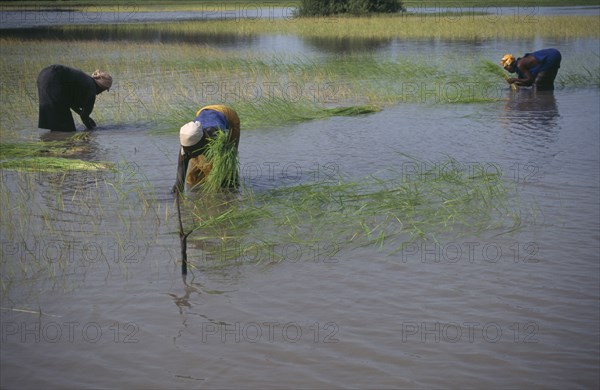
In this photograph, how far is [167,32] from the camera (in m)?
28.2

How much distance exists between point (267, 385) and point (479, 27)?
25271mm

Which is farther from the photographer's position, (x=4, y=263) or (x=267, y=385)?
(x=4, y=263)

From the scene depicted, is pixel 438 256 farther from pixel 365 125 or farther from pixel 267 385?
pixel 365 125

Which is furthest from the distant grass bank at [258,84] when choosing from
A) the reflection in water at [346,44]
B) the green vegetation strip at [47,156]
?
the reflection in water at [346,44]

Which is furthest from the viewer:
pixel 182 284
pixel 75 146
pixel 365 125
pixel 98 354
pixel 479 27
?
pixel 479 27

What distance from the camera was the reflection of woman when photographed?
12.7 meters

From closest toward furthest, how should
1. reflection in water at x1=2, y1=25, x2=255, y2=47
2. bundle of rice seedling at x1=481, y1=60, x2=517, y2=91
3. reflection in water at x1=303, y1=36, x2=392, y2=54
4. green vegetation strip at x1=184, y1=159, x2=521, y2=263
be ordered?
green vegetation strip at x1=184, y1=159, x2=521, y2=263
bundle of rice seedling at x1=481, y1=60, x2=517, y2=91
reflection in water at x1=303, y1=36, x2=392, y2=54
reflection in water at x1=2, y1=25, x2=255, y2=47

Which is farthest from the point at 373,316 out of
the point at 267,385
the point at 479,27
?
the point at 479,27

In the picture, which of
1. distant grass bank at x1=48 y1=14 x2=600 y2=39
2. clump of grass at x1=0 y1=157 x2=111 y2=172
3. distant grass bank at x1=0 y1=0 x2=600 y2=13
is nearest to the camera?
clump of grass at x1=0 y1=157 x2=111 y2=172

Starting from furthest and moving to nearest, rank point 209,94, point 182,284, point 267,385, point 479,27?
1. point 479,27
2. point 209,94
3. point 182,284
4. point 267,385

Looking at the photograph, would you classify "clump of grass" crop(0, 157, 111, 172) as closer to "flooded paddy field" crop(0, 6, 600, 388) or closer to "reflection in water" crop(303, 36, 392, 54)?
"flooded paddy field" crop(0, 6, 600, 388)

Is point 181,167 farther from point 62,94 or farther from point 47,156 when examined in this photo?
point 62,94

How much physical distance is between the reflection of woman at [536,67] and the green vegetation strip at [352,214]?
225 inches

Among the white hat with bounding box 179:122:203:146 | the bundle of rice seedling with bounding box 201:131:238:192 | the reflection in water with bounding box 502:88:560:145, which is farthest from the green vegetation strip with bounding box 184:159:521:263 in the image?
the reflection in water with bounding box 502:88:560:145
